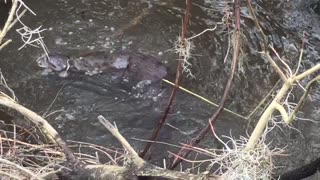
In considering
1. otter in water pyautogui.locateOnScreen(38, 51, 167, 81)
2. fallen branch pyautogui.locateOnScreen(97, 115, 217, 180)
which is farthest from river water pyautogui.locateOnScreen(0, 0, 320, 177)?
fallen branch pyautogui.locateOnScreen(97, 115, 217, 180)

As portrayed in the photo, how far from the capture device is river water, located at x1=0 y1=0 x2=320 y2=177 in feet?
9.09

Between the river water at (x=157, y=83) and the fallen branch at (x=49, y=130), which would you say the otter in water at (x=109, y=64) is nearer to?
the river water at (x=157, y=83)

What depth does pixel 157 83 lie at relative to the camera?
3.00m

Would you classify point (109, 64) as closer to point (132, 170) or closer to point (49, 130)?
point (49, 130)

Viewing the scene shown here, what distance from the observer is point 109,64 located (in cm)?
310

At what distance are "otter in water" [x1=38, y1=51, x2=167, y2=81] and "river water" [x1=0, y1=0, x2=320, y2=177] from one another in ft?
0.14

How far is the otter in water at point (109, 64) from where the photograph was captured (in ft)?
9.98

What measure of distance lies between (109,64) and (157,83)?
0.30 meters

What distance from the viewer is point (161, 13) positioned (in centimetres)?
342

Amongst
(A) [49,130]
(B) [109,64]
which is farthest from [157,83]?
(A) [49,130]

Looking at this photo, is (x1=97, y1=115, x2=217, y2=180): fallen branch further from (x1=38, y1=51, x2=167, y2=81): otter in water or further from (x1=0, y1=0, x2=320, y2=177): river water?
(x1=38, y1=51, x2=167, y2=81): otter in water

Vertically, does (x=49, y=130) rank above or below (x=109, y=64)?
above

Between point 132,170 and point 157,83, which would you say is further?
point 157,83

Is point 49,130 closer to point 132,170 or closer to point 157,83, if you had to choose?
point 132,170
